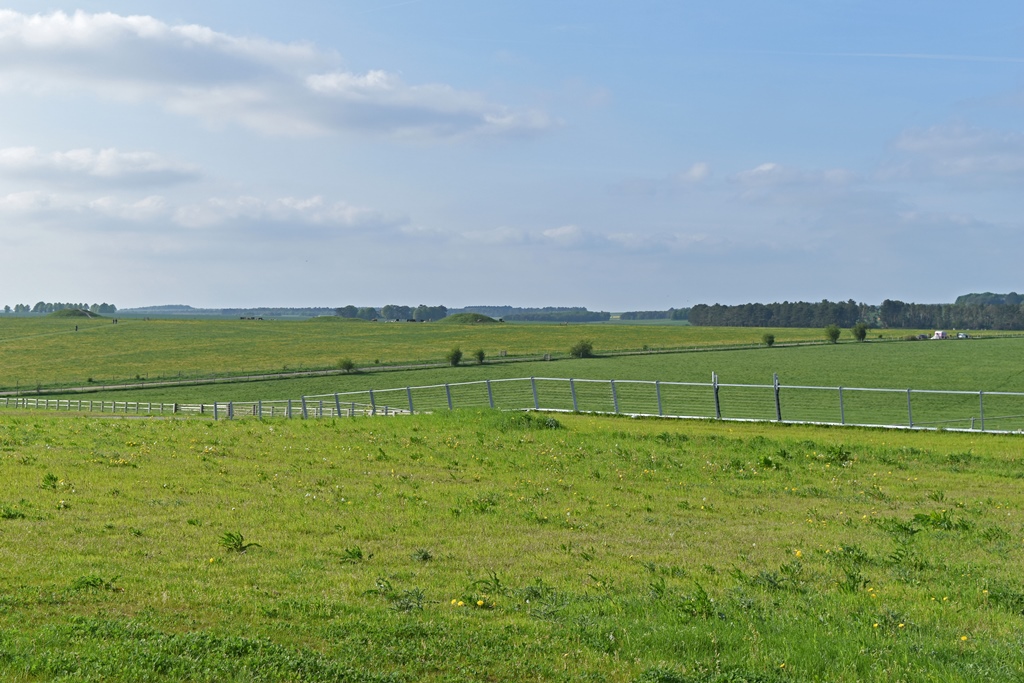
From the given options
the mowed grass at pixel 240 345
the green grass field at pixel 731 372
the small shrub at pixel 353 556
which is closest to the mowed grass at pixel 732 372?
the green grass field at pixel 731 372

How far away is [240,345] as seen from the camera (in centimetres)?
14838

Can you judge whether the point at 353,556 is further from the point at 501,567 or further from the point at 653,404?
the point at 653,404

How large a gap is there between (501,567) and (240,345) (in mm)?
144443

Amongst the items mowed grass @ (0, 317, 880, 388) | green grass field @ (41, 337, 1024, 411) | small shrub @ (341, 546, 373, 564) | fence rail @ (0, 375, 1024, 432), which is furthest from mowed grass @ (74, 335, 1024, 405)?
small shrub @ (341, 546, 373, 564)

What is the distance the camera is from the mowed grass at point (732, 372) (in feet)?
268

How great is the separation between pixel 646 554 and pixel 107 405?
221 feet

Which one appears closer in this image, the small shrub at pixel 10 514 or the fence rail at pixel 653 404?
the small shrub at pixel 10 514

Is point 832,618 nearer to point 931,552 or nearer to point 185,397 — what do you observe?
point 931,552

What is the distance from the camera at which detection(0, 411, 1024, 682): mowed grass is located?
24.2ft

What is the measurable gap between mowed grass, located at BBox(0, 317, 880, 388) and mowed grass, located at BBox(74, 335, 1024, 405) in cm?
1610

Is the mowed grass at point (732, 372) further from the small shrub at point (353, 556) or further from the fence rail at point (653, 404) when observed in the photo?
the small shrub at point (353, 556)

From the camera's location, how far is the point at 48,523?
12.1 meters

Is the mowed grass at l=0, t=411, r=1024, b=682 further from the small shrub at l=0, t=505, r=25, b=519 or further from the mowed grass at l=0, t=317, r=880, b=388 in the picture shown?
the mowed grass at l=0, t=317, r=880, b=388

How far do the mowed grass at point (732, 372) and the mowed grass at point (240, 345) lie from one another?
16.1 meters
